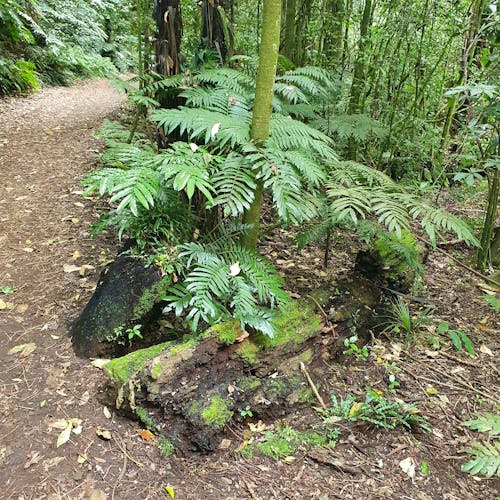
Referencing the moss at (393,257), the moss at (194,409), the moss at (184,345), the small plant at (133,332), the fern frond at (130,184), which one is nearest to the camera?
the fern frond at (130,184)

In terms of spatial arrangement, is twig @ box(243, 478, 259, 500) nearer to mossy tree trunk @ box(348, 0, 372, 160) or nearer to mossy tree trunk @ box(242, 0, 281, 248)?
mossy tree trunk @ box(242, 0, 281, 248)

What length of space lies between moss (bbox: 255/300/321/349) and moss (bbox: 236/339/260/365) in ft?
0.15

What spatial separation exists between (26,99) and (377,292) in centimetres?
857

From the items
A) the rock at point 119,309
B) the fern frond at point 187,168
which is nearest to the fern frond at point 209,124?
the fern frond at point 187,168

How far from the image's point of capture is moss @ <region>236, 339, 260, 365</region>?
8.98 feet

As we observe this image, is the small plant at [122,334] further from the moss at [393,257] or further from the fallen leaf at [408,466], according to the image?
the moss at [393,257]

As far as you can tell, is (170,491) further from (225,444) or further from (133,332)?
(133,332)

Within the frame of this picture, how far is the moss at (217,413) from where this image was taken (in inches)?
97.3

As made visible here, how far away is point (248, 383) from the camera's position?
2.69m

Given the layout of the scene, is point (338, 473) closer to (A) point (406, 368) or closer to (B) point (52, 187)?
(A) point (406, 368)

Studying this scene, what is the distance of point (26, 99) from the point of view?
29.0 feet

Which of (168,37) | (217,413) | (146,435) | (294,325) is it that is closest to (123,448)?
(146,435)


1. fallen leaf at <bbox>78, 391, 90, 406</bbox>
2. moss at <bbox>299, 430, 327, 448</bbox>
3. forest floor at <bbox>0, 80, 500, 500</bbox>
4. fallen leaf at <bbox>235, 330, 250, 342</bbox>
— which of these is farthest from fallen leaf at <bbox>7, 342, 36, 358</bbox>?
moss at <bbox>299, 430, 327, 448</bbox>

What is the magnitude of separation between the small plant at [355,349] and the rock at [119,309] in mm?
1440
